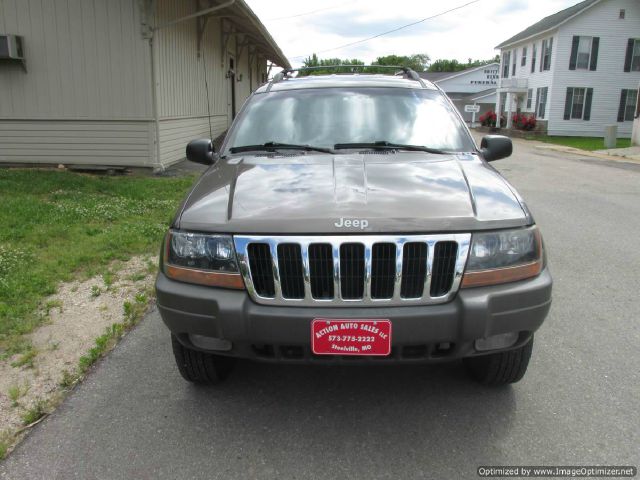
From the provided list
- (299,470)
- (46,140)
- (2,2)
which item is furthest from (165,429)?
(2,2)

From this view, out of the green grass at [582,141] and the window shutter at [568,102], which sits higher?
the window shutter at [568,102]

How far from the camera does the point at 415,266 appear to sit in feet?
8.20

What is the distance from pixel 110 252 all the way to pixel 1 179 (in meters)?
5.19

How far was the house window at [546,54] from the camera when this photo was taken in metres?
31.5

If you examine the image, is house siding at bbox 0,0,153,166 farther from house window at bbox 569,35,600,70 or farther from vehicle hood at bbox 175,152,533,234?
house window at bbox 569,35,600,70

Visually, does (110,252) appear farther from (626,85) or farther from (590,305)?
(626,85)

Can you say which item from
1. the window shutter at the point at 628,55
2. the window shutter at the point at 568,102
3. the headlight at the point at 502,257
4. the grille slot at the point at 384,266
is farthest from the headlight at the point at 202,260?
the window shutter at the point at 628,55

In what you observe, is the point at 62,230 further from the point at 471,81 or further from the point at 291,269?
the point at 471,81

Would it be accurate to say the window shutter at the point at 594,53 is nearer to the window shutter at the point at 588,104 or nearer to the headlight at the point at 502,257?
the window shutter at the point at 588,104

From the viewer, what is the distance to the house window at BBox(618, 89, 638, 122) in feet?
100

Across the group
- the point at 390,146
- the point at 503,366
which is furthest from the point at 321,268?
the point at 390,146

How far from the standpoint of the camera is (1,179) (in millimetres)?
9391

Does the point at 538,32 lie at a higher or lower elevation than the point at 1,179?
higher

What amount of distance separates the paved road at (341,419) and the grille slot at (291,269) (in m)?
0.77
